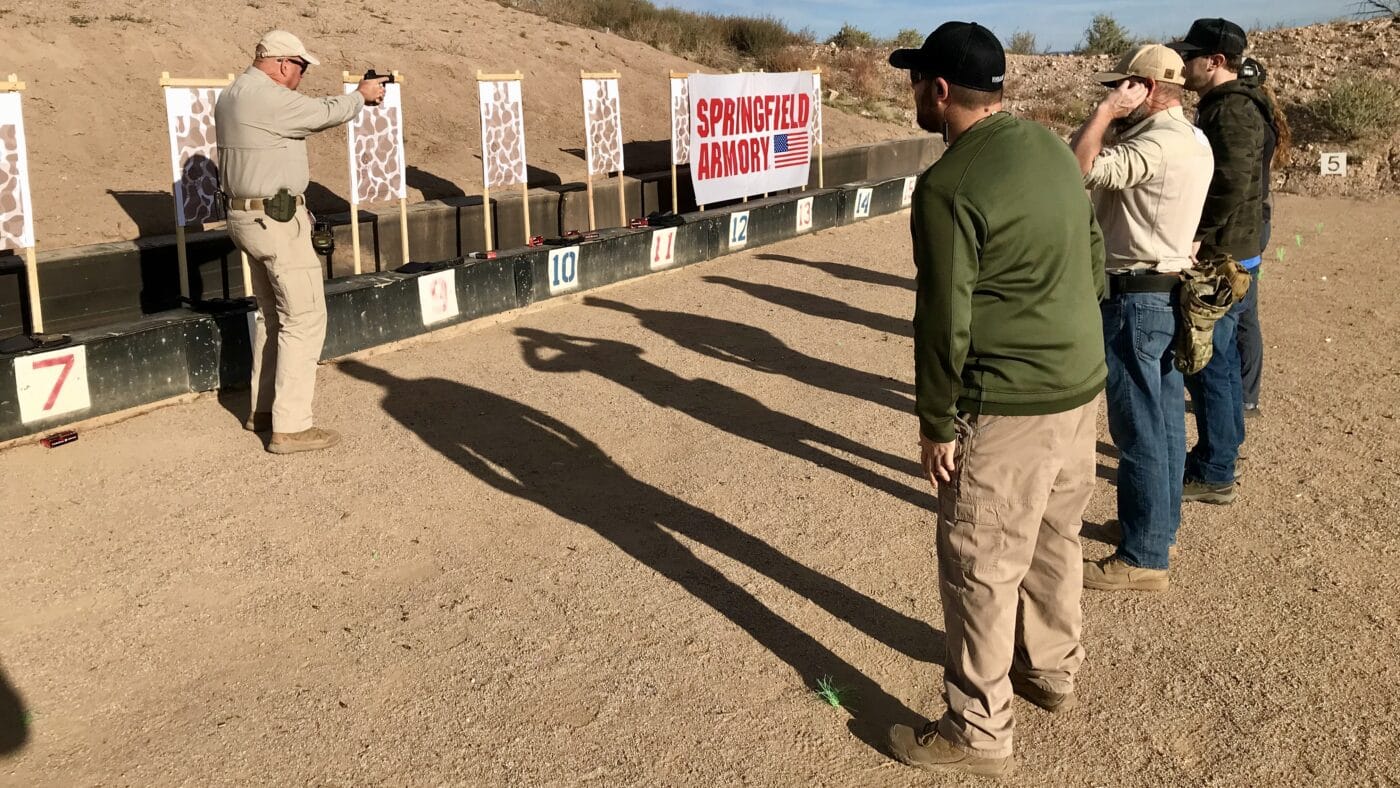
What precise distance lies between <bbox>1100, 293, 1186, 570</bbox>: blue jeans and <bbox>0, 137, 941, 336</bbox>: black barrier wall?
656 cm

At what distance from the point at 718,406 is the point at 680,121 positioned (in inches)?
232

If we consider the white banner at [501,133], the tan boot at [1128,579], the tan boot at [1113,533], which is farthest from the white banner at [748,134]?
the tan boot at [1128,579]

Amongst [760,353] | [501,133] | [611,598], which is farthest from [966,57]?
[501,133]

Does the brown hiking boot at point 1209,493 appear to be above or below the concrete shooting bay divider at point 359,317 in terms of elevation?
below

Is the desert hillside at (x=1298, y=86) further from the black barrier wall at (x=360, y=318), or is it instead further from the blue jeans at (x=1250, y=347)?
the blue jeans at (x=1250, y=347)

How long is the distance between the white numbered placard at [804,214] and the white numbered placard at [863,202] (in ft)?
3.83

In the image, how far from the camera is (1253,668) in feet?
14.0

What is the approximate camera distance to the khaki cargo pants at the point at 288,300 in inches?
257

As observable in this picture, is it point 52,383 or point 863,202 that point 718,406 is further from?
point 863,202

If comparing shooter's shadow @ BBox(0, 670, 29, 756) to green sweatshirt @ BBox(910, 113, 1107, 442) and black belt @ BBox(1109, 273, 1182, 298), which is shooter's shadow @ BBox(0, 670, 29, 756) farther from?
black belt @ BBox(1109, 273, 1182, 298)

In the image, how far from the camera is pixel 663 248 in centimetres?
1155

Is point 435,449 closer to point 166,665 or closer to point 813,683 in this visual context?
point 166,665

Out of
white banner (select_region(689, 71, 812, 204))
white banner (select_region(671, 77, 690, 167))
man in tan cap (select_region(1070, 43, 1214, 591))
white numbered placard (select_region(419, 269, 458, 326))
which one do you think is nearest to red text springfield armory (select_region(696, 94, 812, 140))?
white banner (select_region(689, 71, 812, 204))

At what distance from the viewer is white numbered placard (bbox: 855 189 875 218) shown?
14898 mm
